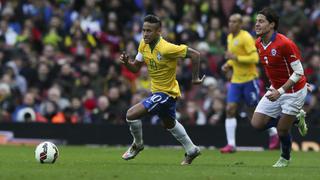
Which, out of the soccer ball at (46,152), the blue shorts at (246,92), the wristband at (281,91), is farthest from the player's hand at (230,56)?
the soccer ball at (46,152)

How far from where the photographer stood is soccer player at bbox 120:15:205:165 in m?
13.6

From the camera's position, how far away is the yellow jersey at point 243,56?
18094 mm

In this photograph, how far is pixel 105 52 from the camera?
24.5m

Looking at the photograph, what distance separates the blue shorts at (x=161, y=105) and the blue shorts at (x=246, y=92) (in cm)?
460

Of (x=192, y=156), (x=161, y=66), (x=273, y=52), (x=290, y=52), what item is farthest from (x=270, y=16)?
(x=192, y=156)

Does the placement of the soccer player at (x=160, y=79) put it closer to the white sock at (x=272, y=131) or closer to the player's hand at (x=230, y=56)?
the player's hand at (x=230, y=56)

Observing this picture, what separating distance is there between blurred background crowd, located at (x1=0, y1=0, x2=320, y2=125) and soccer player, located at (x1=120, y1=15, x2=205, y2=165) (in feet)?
25.9

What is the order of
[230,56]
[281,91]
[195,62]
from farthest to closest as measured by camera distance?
1. [230,56]
2. [195,62]
3. [281,91]

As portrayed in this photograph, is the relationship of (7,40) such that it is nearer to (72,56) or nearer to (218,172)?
(72,56)

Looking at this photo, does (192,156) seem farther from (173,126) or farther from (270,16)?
(270,16)

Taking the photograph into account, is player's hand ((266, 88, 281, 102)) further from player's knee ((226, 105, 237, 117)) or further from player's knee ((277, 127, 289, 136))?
player's knee ((226, 105, 237, 117))

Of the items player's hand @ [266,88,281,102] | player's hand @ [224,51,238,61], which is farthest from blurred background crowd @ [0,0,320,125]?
player's hand @ [266,88,281,102]

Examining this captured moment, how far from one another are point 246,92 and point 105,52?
7166 mm

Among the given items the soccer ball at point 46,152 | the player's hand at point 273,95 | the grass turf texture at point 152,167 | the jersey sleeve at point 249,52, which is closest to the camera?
the grass turf texture at point 152,167
